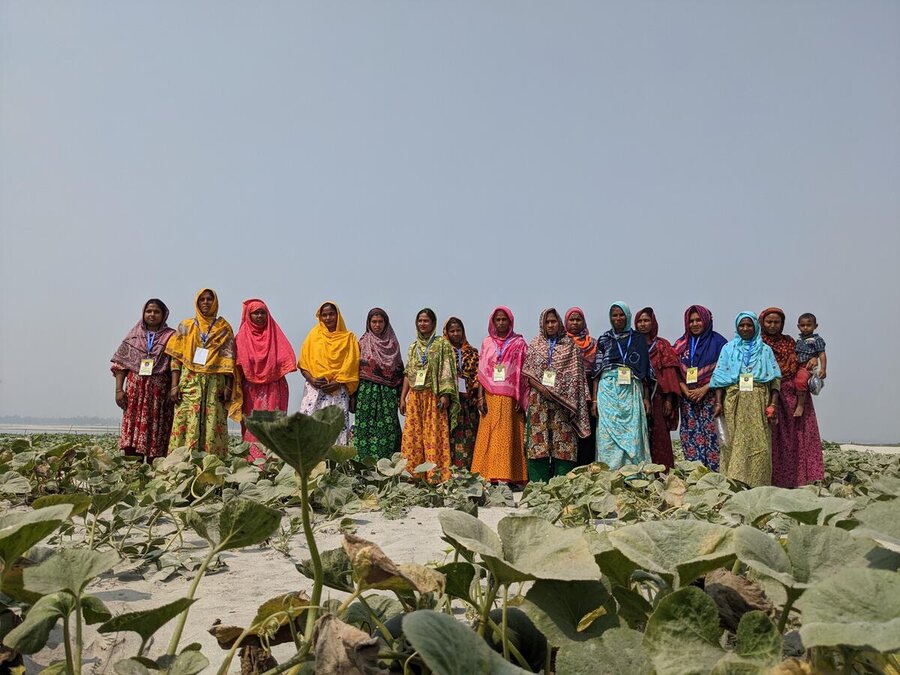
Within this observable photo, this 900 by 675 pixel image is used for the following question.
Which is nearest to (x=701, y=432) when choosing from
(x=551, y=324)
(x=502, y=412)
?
(x=551, y=324)

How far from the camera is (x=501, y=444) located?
7.69m

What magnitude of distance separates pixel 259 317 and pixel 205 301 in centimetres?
67

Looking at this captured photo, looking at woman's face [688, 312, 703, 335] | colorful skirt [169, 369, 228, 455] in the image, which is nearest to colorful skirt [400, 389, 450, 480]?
colorful skirt [169, 369, 228, 455]

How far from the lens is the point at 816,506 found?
4.17 feet

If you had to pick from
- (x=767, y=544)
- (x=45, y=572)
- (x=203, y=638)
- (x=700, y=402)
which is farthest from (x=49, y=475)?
(x=700, y=402)

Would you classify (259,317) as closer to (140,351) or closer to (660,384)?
(140,351)

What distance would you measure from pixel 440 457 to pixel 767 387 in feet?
11.7

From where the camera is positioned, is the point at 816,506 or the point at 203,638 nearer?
the point at 816,506

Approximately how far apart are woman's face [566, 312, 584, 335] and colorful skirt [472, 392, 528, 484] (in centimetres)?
108

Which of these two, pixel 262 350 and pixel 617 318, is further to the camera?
pixel 262 350

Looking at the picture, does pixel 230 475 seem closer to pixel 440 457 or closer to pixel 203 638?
pixel 203 638

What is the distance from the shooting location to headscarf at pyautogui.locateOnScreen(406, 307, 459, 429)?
25.1ft

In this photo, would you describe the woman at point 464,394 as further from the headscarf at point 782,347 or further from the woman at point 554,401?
the headscarf at point 782,347

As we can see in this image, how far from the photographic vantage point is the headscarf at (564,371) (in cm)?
739
